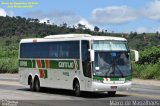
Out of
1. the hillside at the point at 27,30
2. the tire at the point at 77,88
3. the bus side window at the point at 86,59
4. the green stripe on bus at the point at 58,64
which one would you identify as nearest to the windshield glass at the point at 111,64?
the bus side window at the point at 86,59

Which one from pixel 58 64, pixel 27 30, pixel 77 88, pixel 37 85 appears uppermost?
pixel 27 30

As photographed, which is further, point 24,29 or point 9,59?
point 24,29

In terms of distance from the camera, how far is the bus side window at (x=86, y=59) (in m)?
24.2

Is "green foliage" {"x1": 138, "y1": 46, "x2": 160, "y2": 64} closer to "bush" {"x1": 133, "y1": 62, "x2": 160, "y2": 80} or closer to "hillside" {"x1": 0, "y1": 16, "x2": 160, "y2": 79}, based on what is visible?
"bush" {"x1": 133, "y1": 62, "x2": 160, "y2": 80}

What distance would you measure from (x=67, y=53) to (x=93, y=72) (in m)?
2.63

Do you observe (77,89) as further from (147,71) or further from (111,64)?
(147,71)

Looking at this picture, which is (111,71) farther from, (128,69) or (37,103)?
(37,103)

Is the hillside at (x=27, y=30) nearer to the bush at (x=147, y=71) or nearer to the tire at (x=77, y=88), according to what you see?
the bush at (x=147, y=71)

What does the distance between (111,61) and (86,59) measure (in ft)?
3.88

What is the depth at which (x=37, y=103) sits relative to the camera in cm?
2131

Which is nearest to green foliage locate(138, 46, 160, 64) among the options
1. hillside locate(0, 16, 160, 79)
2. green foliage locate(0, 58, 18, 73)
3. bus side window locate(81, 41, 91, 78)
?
green foliage locate(0, 58, 18, 73)

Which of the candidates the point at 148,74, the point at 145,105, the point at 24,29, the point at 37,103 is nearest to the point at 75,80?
the point at 37,103

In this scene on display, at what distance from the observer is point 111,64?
78.9 ft

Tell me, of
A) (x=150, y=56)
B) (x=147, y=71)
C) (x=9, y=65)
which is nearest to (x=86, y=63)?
(x=147, y=71)
